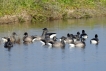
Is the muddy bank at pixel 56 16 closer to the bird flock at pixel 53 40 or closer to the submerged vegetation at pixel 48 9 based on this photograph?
the submerged vegetation at pixel 48 9

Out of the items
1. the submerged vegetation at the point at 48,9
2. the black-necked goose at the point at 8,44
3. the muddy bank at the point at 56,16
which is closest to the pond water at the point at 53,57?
the black-necked goose at the point at 8,44

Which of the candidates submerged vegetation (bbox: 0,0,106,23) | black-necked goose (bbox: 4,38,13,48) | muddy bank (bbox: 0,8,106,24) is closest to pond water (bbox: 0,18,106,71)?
black-necked goose (bbox: 4,38,13,48)

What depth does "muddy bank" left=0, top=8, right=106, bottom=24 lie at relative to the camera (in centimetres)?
4525

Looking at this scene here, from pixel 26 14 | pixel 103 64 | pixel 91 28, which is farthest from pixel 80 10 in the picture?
pixel 103 64

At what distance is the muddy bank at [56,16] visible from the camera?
45.2m

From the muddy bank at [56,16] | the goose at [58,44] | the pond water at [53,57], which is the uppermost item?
the muddy bank at [56,16]

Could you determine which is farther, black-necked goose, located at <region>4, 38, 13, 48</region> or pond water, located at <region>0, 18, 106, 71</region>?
black-necked goose, located at <region>4, 38, 13, 48</region>

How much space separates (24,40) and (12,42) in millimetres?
1133

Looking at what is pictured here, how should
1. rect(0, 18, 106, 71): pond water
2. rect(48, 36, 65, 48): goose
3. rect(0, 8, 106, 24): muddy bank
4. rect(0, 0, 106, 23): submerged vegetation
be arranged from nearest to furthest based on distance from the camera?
rect(0, 18, 106, 71): pond water, rect(48, 36, 65, 48): goose, rect(0, 8, 106, 24): muddy bank, rect(0, 0, 106, 23): submerged vegetation

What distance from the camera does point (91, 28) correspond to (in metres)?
41.2

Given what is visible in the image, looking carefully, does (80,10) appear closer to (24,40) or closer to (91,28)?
(91,28)

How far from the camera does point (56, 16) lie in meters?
49.0

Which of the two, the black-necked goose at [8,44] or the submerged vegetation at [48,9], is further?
the submerged vegetation at [48,9]

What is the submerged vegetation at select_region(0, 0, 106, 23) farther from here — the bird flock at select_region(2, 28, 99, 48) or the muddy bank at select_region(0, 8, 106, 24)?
the bird flock at select_region(2, 28, 99, 48)
